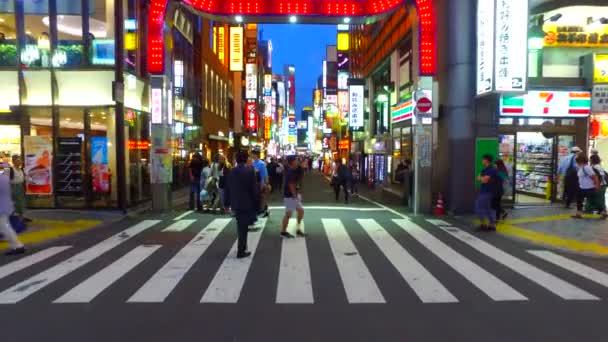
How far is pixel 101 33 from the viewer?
17016mm

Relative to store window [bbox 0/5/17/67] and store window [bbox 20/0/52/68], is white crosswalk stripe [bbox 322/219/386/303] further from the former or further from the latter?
store window [bbox 0/5/17/67]

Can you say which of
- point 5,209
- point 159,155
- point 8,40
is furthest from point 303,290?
point 8,40

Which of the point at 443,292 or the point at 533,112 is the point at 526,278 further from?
the point at 533,112

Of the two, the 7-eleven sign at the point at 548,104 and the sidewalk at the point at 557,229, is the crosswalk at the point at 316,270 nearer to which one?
the sidewalk at the point at 557,229

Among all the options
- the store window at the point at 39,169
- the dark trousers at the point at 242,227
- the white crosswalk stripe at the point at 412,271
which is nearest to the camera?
the white crosswalk stripe at the point at 412,271

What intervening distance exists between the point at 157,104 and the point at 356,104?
20.1 meters

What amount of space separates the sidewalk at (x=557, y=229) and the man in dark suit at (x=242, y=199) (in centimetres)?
627

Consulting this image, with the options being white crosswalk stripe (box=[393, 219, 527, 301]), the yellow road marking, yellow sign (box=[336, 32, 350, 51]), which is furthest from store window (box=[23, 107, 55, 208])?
yellow sign (box=[336, 32, 350, 51])

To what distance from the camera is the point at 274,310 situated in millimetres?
6043

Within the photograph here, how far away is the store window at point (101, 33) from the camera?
16562mm

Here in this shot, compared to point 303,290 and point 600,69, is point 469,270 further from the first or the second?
point 600,69

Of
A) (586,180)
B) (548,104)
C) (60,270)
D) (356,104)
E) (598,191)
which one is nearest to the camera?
(60,270)

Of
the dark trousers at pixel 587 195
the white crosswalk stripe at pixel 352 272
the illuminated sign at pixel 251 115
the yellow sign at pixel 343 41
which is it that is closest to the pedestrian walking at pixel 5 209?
the white crosswalk stripe at pixel 352 272

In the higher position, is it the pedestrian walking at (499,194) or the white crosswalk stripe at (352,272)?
the pedestrian walking at (499,194)
